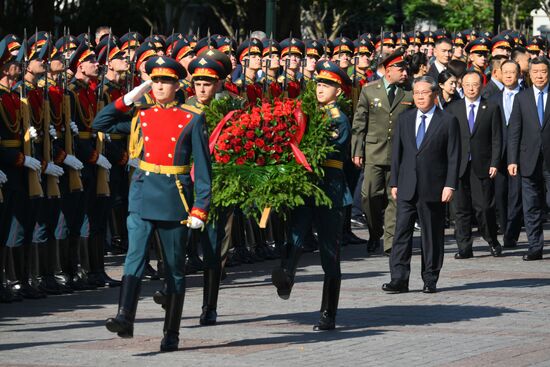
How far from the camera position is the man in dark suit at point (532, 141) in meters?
17.7

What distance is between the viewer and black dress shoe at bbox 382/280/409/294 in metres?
14.5

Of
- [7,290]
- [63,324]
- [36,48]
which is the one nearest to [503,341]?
[63,324]

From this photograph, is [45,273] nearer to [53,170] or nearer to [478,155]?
[53,170]

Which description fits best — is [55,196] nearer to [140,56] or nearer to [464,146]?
[140,56]

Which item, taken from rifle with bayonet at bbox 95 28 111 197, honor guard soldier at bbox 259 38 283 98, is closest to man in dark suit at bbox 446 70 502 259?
honor guard soldier at bbox 259 38 283 98

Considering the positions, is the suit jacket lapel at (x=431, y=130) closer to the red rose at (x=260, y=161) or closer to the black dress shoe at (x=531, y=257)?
the red rose at (x=260, y=161)

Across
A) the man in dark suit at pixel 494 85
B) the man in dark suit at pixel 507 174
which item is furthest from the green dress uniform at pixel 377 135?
the man in dark suit at pixel 494 85

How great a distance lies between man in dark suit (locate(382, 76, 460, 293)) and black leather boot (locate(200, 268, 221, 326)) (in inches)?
95.5

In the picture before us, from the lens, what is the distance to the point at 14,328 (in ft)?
40.5

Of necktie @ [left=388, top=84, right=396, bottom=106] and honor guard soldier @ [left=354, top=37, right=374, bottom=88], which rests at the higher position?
honor guard soldier @ [left=354, top=37, right=374, bottom=88]

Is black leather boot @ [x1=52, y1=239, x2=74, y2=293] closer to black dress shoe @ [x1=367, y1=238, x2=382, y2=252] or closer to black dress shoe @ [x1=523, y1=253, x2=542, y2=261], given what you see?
black dress shoe @ [x1=367, y1=238, x2=382, y2=252]

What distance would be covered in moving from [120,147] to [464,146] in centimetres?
416

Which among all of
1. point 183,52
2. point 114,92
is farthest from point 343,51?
point 114,92

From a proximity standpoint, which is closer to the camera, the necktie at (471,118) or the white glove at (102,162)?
the white glove at (102,162)
